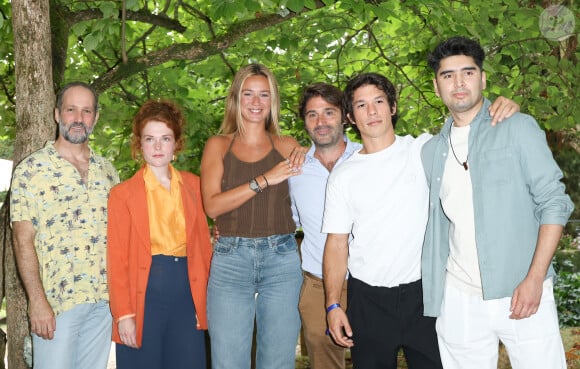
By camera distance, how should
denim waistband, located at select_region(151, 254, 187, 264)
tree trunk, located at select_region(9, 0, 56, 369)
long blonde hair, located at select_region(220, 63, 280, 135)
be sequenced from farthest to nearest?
tree trunk, located at select_region(9, 0, 56, 369)
long blonde hair, located at select_region(220, 63, 280, 135)
denim waistband, located at select_region(151, 254, 187, 264)

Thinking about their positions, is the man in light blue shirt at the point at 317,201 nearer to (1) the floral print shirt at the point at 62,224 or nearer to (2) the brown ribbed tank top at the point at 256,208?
(2) the brown ribbed tank top at the point at 256,208

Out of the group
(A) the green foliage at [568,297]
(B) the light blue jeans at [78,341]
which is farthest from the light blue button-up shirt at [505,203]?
(A) the green foliage at [568,297]

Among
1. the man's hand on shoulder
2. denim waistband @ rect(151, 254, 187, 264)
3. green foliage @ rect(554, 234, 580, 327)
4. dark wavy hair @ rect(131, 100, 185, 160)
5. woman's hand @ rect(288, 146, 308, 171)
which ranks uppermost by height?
dark wavy hair @ rect(131, 100, 185, 160)

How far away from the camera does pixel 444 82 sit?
3188mm

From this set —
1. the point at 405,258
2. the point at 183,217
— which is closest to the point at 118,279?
the point at 183,217

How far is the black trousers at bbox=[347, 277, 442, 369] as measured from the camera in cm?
317

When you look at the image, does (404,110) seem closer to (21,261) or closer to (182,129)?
(182,129)

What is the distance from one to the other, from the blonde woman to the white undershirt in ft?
3.07

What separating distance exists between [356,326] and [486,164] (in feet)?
3.51

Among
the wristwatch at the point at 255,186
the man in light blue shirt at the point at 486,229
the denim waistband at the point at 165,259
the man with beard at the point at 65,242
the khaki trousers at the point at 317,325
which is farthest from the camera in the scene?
the khaki trousers at the point at 317,325

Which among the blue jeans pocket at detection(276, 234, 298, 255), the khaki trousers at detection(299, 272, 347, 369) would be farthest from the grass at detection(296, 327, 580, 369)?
the blue jeans pocket at detection(276, 234, 298, 255)

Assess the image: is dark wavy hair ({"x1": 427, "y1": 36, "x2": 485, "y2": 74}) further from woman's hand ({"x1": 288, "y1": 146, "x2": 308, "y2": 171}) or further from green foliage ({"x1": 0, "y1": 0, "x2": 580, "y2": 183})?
green foliage ({"x1": 0, "y1": 0, "x2": 580, "y2": 183})

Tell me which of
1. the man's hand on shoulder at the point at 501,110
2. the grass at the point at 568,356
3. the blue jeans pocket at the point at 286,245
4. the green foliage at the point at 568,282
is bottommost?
the grass at the point at 568,356

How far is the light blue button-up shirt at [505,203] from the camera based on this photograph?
9.51 ft
